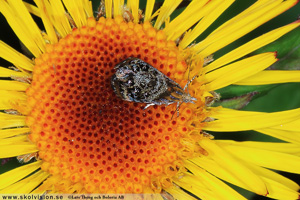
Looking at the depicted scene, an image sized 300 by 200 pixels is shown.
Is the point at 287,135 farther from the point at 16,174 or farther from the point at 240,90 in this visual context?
the point at 16,174

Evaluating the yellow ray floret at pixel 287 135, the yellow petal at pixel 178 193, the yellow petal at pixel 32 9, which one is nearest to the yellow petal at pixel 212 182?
the yellow petal at pixel 178 193

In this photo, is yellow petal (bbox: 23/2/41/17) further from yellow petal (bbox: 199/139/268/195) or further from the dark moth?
yellow petal (bbox: 199/139/268/195)

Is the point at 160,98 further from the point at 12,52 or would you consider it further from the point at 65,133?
the point at 12,52

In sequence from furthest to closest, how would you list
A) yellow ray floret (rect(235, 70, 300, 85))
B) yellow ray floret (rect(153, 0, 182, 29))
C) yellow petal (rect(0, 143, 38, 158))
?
yellow ray floret (rect(153, 0, 182, 29)) < yellow petal (rect(0, 143, 38, 158)) < yellow ray floret (rect(235, 70, 300, 85))

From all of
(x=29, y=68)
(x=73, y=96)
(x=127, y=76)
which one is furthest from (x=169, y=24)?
(x=29, y=68)

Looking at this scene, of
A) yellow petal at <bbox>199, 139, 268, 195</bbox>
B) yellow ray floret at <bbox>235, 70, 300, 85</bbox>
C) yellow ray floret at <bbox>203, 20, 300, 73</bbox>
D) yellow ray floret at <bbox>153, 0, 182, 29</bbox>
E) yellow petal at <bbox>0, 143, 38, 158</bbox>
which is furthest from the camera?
yellow ray floret at <bbox>153, 0, 182, 29</bbox>

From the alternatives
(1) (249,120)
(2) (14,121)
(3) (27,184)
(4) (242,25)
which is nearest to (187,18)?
(4) (242,25)

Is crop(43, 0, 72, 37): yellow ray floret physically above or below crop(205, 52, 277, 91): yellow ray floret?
above

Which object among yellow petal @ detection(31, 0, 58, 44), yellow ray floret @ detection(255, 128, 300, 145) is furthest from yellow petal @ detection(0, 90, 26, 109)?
yellow ray floret @ detection(255, 128, 300, 145)

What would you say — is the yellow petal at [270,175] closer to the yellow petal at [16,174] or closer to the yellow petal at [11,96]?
the yellow petal at [16,174]
